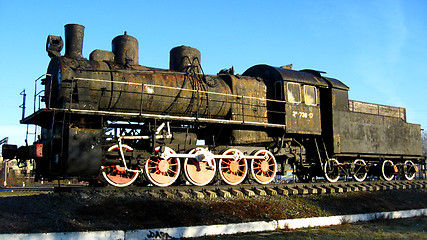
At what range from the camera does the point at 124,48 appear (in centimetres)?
1110

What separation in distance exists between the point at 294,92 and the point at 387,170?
6.48 meters

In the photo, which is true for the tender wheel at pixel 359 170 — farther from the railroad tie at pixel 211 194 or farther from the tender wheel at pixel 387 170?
the railroad tie at pixel 211 194

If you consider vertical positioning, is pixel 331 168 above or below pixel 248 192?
above

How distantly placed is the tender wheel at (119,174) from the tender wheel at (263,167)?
3.91m

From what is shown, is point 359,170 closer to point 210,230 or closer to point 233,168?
point 233,168

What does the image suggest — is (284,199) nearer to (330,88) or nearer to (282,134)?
(282,134)

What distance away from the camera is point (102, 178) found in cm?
976

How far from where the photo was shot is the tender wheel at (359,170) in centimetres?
1495

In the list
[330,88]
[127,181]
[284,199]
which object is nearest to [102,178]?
[127,181]

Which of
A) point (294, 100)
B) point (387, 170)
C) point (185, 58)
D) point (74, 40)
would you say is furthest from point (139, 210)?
point (387, 170)

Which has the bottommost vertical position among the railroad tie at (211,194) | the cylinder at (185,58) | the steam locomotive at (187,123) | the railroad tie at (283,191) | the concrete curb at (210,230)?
the concrete curb at (210,230)

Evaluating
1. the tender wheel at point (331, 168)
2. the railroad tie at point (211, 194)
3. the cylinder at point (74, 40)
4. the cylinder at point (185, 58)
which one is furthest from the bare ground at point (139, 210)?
the cylinder at point (185, 58)

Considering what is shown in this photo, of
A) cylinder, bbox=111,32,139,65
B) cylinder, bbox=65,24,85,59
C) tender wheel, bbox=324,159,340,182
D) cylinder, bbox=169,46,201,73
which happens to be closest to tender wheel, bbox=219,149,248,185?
cylinder, bbox=169,46,201,73

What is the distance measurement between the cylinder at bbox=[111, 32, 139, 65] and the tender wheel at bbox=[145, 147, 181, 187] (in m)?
2.91
